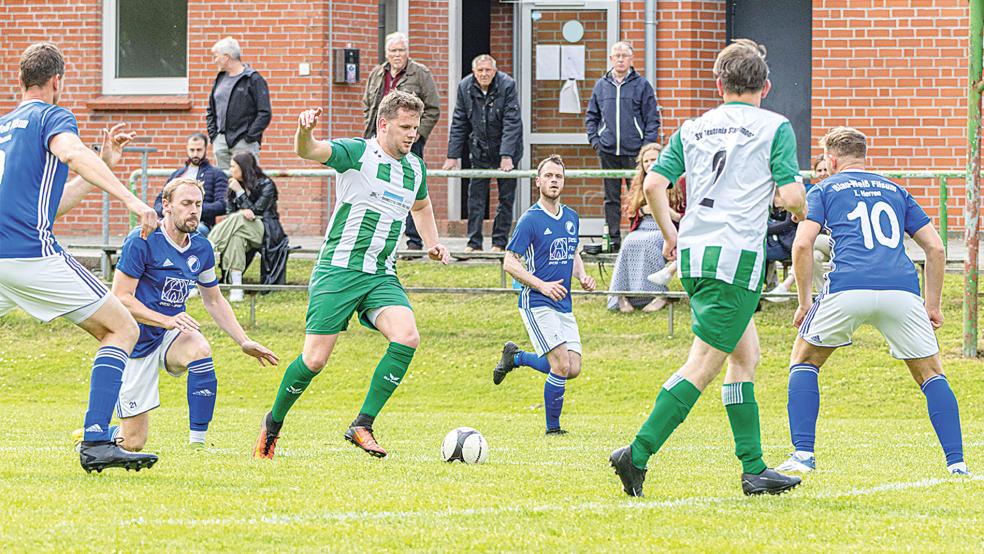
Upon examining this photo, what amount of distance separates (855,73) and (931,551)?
1375 cm

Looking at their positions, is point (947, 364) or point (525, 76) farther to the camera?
point (525, 76)

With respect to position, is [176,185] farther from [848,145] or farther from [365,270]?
[848,145]

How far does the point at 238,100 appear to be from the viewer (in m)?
17.8

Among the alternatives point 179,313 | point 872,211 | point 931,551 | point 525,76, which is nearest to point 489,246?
point 525,76

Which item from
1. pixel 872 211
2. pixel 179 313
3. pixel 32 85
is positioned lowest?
pixel 179 313

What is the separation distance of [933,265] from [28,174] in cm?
448

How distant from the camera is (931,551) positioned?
19.3ft

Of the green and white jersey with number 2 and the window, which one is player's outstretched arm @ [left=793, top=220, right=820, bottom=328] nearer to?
the green and white jersey with number 2

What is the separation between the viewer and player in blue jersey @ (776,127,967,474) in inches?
324

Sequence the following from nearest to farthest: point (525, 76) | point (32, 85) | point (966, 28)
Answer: point (32, 85), point (966, 28), point (525, 76)

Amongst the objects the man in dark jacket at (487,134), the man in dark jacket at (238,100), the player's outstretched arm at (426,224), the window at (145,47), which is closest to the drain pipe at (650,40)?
the man in dark jacket at (487,134)

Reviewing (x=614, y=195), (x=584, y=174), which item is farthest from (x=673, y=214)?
(x=614, y=195)

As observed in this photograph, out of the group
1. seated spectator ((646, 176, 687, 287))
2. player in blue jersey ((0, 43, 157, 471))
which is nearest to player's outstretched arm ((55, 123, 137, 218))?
player in blue jersey ((0, 43, 157, 471))

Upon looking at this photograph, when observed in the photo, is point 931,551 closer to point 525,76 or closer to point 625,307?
point 625,307
